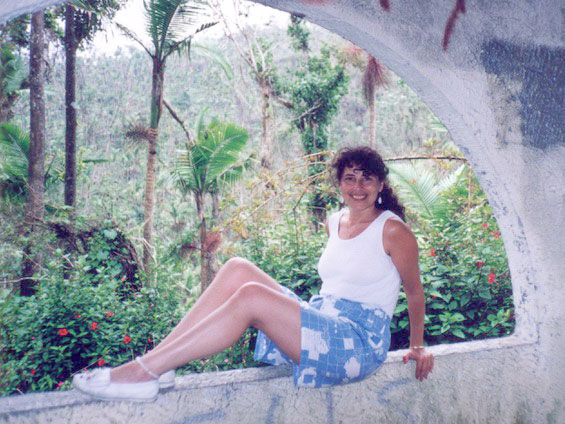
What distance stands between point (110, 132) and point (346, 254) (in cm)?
1183

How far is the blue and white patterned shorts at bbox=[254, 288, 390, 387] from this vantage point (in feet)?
7.15

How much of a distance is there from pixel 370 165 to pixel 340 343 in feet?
2.89

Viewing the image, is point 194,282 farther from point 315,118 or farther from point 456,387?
point 456,387

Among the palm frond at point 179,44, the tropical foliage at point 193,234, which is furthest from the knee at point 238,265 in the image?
the palm frond at point 179,44

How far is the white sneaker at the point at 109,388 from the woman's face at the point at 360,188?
1245mm

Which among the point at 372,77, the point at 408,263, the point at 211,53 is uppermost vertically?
the point at 211,53

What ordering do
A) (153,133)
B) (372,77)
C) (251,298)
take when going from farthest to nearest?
(372,77) < (153,133) < (251,298)

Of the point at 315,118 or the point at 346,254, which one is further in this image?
the point at 315,118

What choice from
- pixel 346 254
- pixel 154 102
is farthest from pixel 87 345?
pixel 154 102

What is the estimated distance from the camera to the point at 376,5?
212cm

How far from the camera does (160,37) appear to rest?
7.19 m

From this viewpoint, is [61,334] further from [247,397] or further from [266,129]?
[266,129]

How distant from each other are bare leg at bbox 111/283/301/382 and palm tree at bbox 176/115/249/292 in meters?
5.46

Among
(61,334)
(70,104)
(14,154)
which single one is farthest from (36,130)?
(61,334)
